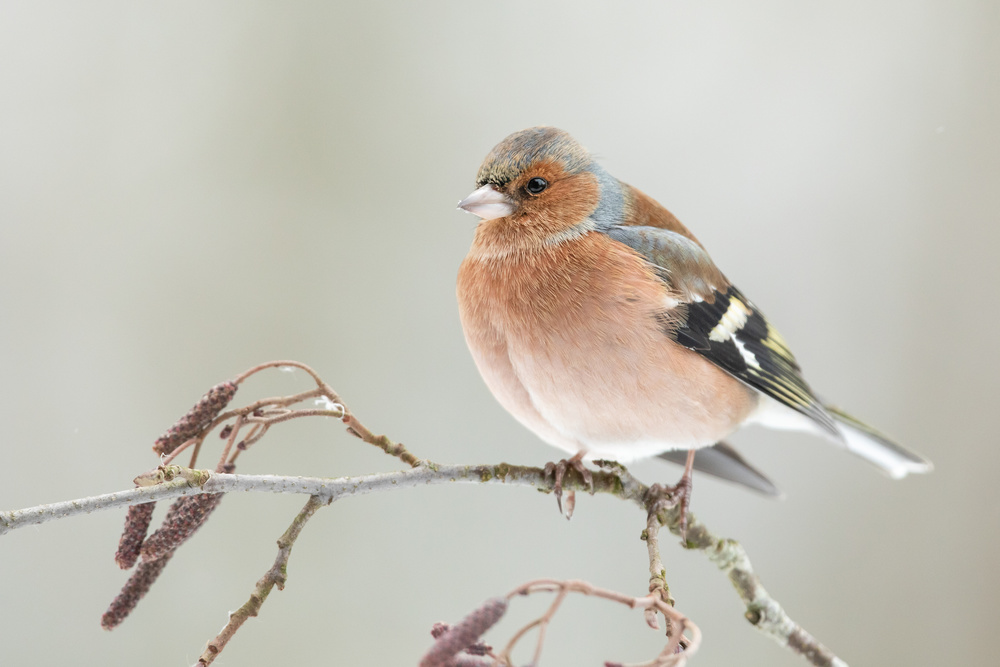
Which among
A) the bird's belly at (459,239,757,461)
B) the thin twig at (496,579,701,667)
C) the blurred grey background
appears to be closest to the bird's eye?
the bird's belly at (459,239,757,461)

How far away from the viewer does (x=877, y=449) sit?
182 cm

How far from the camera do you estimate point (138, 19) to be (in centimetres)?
247

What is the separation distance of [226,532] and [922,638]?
6.91 ft

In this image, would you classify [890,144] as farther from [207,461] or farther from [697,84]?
[207,461]

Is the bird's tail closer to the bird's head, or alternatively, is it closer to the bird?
the bird

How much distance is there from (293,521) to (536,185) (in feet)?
2.35

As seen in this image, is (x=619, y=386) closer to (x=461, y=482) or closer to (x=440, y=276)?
(x=461, y=482)

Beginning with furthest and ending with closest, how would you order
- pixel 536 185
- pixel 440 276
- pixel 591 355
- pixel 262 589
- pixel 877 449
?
pixel 440 276 < pixel 877 449 < pixel 536 185 < pixel 591 355 < pixel 262 589

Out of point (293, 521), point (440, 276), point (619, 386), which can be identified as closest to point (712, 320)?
point (619, 386)

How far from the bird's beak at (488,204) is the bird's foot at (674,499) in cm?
49

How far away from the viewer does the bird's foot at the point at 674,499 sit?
1.26m

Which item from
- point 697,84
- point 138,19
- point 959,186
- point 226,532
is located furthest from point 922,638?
point 138,19

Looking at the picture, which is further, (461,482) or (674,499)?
(674,499)

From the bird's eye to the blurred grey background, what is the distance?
1.13m
